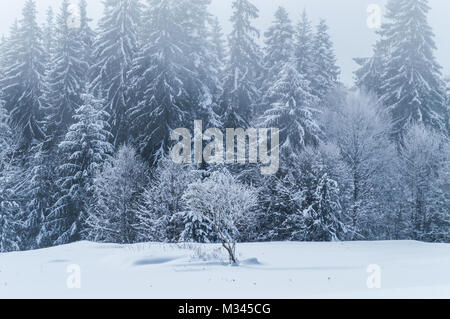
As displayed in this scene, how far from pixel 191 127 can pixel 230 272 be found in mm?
18156

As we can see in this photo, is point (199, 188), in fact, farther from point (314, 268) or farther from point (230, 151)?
point (230, 151)

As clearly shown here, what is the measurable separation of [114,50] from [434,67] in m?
21.7

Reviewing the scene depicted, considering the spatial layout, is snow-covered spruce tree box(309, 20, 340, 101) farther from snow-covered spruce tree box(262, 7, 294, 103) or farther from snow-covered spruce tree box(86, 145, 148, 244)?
snow-covered spruce tree box(86, 145, 148, 244)

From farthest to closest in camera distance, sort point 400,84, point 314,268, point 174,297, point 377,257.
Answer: point 400,84 → point 377,257 → point 314,268 → point 174,297

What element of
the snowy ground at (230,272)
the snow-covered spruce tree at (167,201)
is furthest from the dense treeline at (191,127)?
the snowy ground at (230,272)

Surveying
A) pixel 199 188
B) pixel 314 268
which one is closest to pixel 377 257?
pixel 314 268

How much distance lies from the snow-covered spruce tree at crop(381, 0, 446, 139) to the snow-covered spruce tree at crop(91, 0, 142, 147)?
696 inches

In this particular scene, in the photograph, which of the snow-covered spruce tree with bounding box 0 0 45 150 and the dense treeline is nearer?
the dense treeline

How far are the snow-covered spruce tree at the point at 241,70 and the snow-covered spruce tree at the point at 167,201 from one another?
261 inches

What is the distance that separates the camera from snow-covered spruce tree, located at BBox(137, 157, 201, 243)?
25.3 m

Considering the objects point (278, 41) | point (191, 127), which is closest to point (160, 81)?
point (191, 127)

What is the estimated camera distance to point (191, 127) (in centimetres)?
3028

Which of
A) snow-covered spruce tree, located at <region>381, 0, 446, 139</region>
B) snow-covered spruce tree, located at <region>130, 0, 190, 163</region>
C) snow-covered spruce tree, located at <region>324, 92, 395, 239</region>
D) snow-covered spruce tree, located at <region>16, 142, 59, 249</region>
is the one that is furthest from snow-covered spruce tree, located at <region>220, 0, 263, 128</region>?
snow-covered spruce tree, located at <region>16, 142, 59, 249</region>

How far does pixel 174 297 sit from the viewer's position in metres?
9.87
